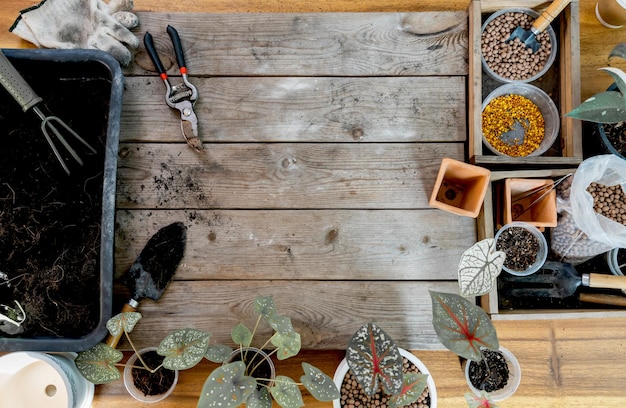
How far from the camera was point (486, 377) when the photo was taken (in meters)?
1.24

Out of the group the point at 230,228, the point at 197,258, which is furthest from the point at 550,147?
the point at 197,258

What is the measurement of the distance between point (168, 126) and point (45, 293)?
0.52 metres

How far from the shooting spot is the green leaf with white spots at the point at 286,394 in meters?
0.98

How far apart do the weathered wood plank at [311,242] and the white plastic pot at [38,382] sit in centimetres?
33

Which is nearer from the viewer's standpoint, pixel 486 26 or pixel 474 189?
pixel 474 189

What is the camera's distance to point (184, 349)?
992 mm

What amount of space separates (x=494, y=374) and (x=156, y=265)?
3.18 feet

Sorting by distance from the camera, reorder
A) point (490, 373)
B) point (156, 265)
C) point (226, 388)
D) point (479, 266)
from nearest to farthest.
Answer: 1. point (226, 388)
2. point (479, 266)
3. point (156, 265)
4. point (490, 373)

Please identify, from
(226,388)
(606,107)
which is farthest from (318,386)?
(606,107)

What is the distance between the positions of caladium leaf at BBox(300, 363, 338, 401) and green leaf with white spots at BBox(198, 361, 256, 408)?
12cm

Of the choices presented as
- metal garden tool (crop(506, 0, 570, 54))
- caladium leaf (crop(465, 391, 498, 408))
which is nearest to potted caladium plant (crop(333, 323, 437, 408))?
caladium leaf (crop(465, 391, 498, 408))

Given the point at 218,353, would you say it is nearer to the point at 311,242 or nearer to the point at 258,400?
the point at 258,400

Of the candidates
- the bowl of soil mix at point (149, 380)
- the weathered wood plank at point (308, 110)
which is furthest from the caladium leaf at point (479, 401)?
the bowl of soil mix at point (149, 380)

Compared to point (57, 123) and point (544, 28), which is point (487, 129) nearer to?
point (544, 28)
